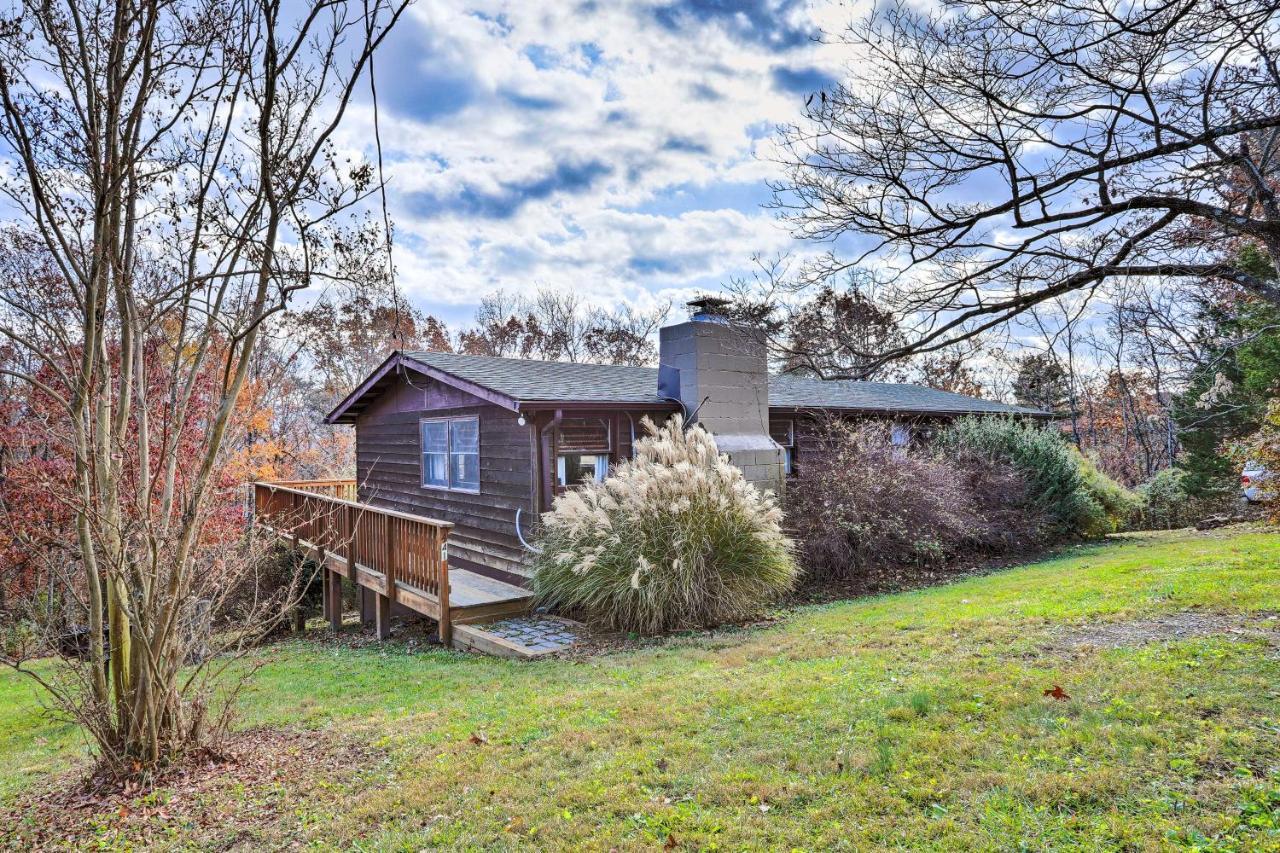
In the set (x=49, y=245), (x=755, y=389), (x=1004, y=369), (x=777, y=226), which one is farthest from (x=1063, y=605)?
(x=1004, y=369)

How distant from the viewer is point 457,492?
1113cm

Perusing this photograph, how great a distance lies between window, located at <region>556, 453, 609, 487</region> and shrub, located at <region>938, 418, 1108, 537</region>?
7036 mm

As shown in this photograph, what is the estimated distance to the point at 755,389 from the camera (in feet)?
34.9

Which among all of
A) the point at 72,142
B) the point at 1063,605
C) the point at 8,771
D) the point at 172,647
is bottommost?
the point at 8,771

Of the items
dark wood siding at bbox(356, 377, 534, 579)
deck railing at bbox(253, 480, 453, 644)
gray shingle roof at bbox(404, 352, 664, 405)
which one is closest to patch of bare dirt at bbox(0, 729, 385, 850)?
deck railing at bbox(253, 480, 453, 644)

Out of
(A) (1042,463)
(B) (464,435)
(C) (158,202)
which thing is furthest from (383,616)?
(A) (1042,463)

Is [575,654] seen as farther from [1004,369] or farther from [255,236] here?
[1004,369]

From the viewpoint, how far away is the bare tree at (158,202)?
3.54 metres

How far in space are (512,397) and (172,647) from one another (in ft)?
17.8

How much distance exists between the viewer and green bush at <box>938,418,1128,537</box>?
503 inches

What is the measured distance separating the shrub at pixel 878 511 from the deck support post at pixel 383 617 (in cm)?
578

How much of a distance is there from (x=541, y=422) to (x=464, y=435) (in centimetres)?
230

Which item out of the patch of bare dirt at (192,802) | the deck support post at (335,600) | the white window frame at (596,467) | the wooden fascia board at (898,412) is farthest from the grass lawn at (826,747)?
the wooden fascia board at (898,412)

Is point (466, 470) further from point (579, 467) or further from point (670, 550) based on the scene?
point (670, 550)
